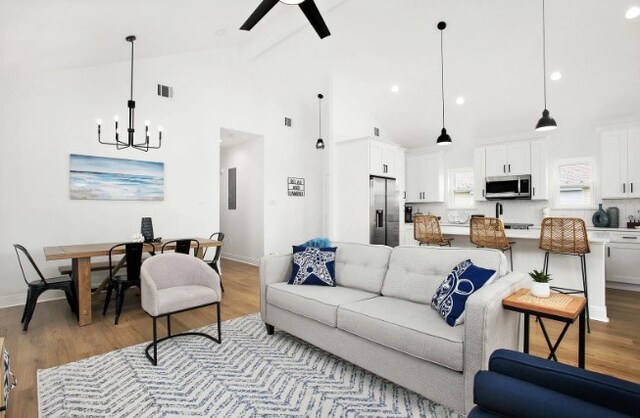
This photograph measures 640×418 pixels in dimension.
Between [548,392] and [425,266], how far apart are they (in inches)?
57.5

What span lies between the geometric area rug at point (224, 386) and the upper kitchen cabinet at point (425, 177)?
209 inches

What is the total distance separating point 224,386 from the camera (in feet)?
7.43

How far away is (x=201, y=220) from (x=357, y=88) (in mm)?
3693

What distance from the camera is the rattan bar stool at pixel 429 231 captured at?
448 centimetres

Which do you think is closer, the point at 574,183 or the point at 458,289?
the point at 458,289

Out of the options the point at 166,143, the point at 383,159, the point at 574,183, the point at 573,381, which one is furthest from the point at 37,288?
the point at 574,183

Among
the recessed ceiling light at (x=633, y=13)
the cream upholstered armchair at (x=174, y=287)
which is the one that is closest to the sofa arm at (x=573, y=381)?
the cream upholstered armchair at (x=174, y=287)

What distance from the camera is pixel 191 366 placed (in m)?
2.54

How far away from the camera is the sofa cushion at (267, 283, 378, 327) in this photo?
8.24 feet

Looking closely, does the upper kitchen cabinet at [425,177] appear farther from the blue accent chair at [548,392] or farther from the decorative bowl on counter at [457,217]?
the blue accent chair at [548,392]

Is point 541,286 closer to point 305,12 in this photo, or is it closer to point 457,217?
point 305,12

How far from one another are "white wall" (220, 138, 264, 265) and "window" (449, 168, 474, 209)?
4.03 meters

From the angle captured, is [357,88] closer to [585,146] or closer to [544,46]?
[544,46]

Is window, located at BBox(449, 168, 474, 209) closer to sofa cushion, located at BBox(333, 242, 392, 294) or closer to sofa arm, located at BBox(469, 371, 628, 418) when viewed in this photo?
sofa cushion, located at BBox(333, 242, 392, 294)
